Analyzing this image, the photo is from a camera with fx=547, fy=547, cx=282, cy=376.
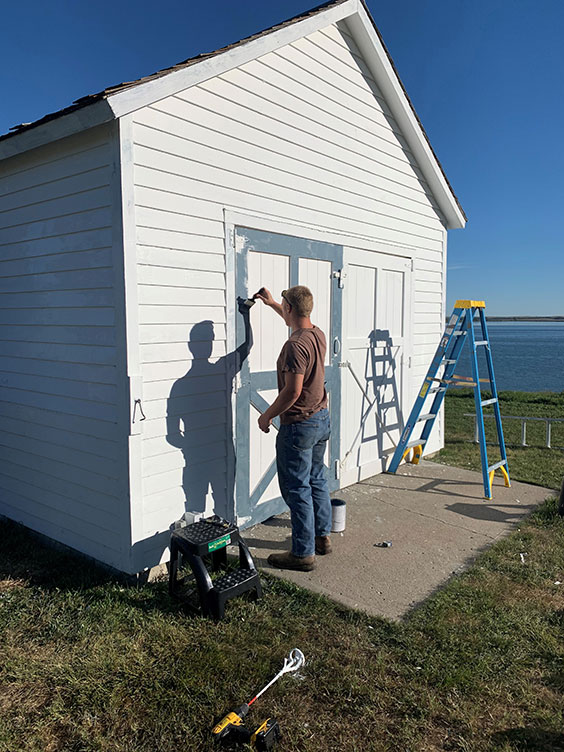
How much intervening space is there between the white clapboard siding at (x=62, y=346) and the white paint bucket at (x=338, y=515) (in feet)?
6.04

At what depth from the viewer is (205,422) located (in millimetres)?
4379

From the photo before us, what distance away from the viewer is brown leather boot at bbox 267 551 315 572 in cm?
413

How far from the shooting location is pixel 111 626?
3.38 m

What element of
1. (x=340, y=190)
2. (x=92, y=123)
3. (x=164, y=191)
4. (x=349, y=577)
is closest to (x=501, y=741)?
(x=349, y=577)

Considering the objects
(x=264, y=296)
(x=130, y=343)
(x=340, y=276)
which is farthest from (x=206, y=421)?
(x=340, y=276)

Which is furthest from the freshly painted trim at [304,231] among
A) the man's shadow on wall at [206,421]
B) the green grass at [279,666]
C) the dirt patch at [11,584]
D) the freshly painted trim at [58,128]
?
the dirt patch at [11,584]

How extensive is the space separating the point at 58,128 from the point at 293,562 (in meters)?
3.56

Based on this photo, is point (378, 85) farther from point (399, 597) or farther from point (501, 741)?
point (501, 741)

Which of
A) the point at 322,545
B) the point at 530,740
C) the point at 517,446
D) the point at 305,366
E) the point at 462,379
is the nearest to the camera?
the point at 530,740

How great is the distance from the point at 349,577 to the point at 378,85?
208 inches

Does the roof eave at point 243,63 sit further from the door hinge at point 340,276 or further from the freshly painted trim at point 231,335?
the door hinge at point 340,276

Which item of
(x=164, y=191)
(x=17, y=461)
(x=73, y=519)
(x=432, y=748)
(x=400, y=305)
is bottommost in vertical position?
(x=432, y=748)

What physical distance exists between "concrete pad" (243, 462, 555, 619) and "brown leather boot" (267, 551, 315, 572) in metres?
0.05

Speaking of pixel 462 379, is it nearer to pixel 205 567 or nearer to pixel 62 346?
pixel 205 567
